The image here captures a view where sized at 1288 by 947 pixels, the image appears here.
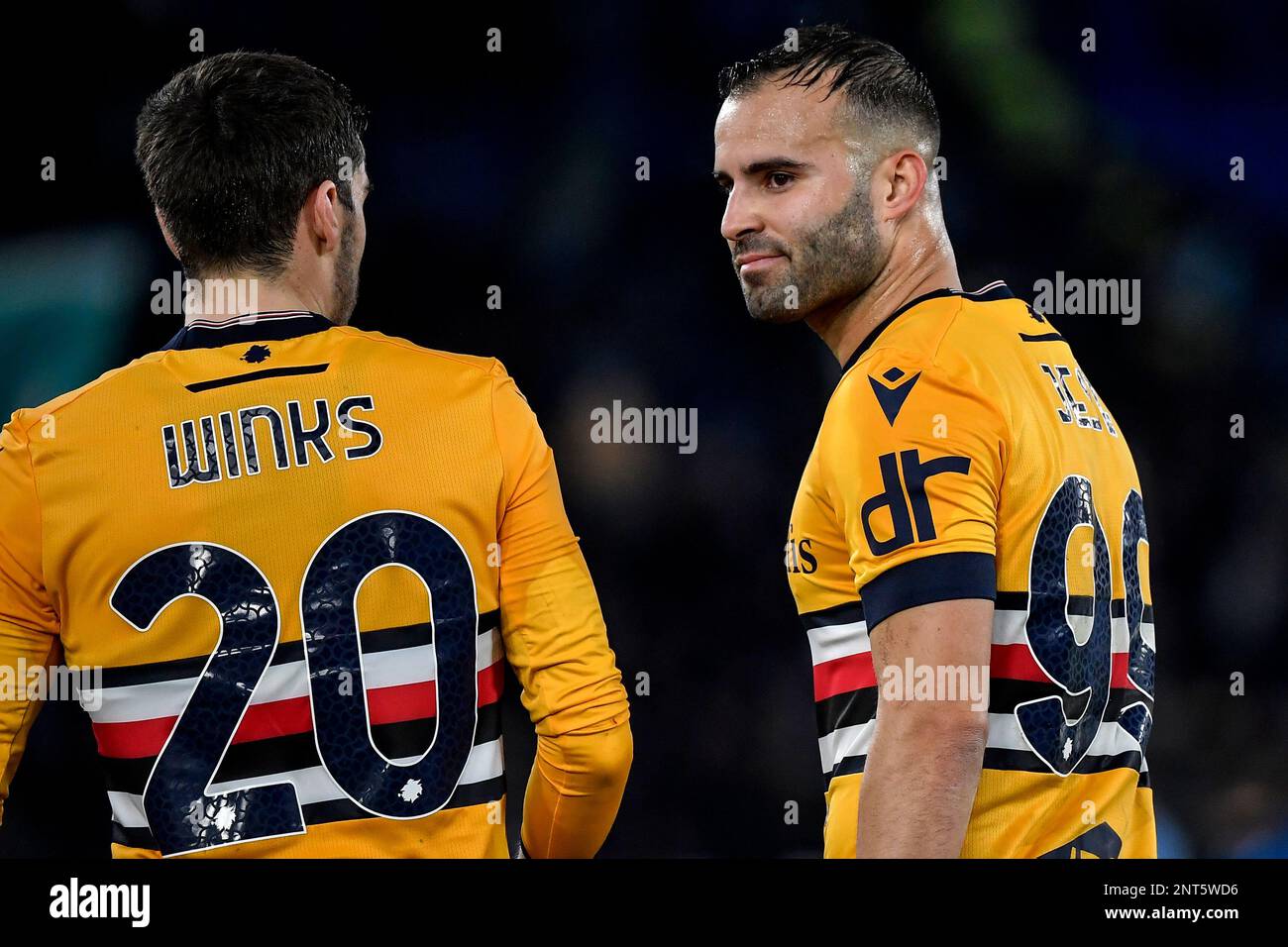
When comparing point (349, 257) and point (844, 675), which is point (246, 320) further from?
point (844, 675)

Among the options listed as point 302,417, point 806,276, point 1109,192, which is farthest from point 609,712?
point 1109,192

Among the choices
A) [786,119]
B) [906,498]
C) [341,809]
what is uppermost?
[786,119]

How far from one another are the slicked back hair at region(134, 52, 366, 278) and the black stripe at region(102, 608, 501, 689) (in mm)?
494

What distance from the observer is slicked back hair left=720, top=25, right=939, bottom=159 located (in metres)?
2.05

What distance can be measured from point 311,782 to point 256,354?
53 cm

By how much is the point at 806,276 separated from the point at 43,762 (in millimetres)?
2754

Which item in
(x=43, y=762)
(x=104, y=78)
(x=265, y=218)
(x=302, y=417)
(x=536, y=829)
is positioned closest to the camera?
(x=302, y=417)

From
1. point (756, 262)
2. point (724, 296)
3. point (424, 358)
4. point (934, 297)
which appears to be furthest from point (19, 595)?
point (724, 296)

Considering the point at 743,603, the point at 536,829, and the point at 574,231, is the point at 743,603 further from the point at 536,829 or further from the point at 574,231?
the point at 536,829

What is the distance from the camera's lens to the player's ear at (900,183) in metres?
2.04

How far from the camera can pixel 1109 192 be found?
3754 millimetres

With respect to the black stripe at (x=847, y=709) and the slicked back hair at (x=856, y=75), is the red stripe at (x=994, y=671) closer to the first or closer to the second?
the black stripe at (x=847, y=709)

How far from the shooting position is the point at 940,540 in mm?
1596
